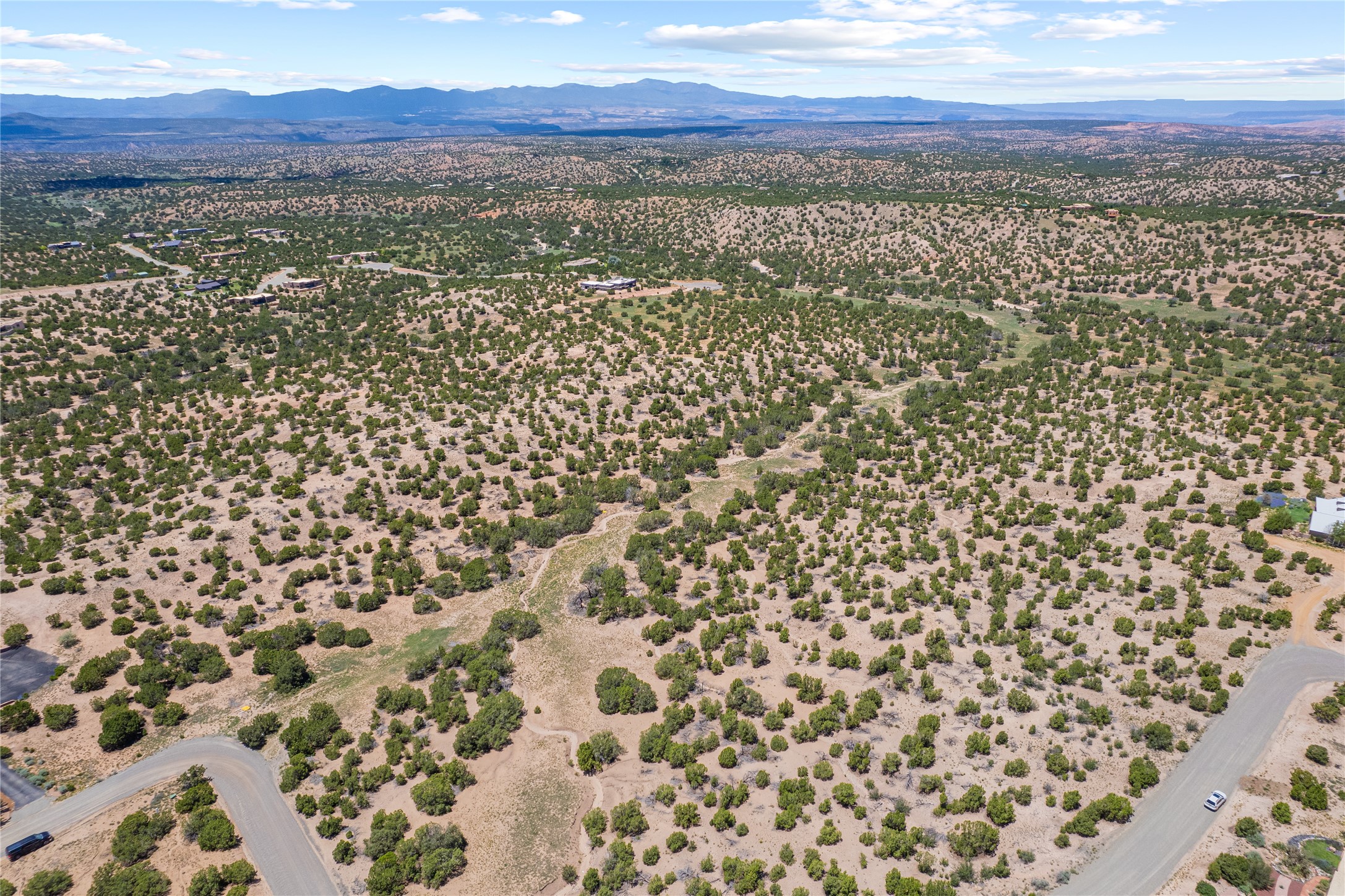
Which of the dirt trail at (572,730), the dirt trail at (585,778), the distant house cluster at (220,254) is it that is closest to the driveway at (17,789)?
the dirt trail at (572,730)

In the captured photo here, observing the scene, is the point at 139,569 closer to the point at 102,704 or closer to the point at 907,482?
the point at 102,704

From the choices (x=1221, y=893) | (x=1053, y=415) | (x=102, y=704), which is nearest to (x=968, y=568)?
(x=1221, y=893)

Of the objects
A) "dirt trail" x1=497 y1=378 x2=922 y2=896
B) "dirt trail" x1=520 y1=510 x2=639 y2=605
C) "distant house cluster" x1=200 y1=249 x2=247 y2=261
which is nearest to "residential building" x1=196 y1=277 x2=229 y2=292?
"distant house cluster" x1=200 y1=249 x2=247 y2=261

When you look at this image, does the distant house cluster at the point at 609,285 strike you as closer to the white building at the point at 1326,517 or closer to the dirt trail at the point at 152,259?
the dirt trail at the point at 152,259

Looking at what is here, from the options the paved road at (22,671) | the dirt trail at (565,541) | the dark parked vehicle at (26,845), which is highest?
the dirt trail at (565,541)

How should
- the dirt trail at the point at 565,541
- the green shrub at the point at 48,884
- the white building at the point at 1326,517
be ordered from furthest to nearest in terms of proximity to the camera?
the dirt trail at the point at 565,541 → the white building at the point at 1326,517 → the green shrub at the point at 48,884

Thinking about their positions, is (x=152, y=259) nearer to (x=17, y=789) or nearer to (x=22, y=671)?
(x=22, y=671)

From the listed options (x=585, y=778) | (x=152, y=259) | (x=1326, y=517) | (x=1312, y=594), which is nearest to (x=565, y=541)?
(x=585, y=778)
